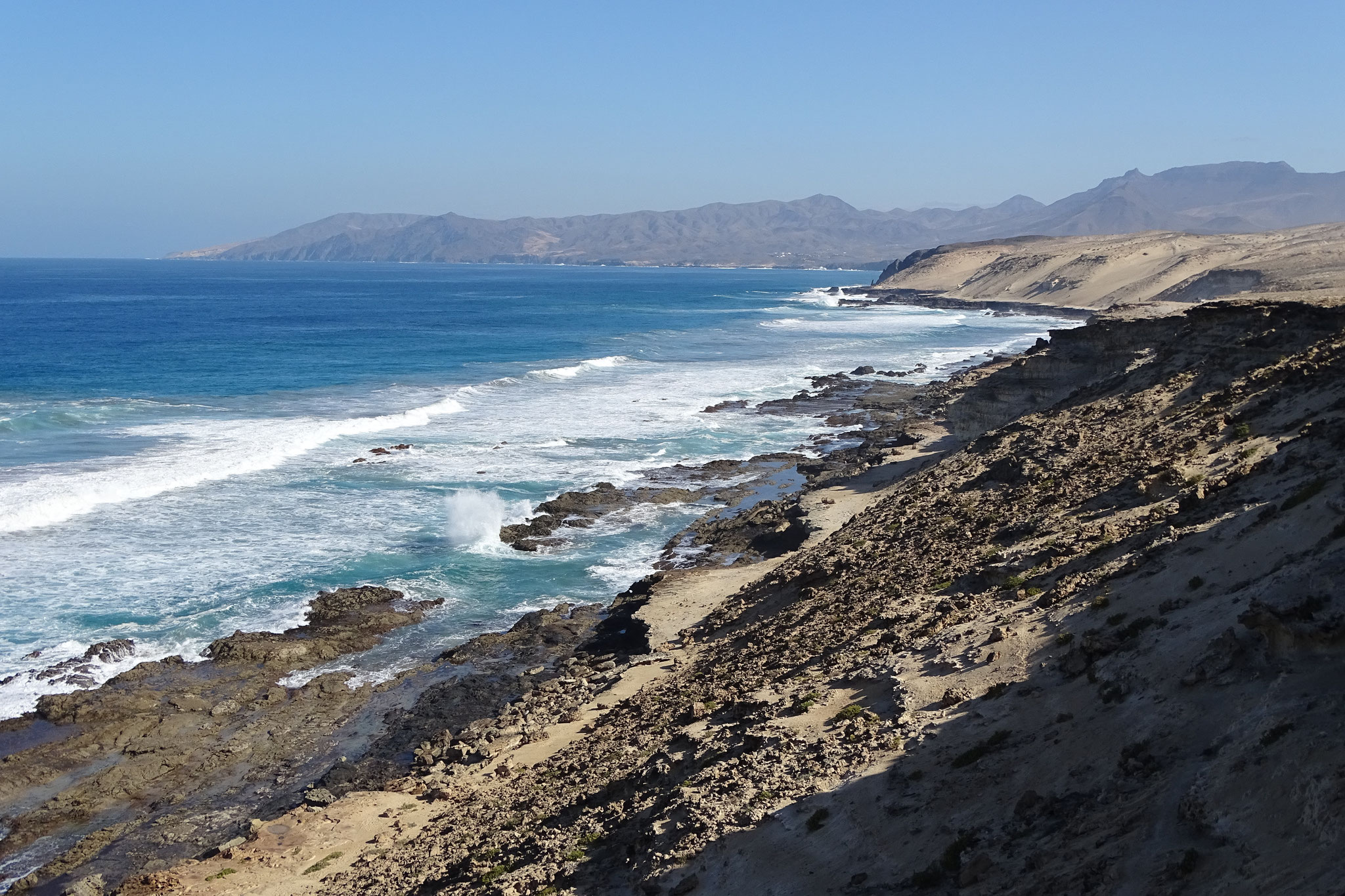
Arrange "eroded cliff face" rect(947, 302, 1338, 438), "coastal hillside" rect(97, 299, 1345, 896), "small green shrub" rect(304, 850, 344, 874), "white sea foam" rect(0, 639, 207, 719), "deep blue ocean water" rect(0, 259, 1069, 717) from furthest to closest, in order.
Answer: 1. "deep blue ocean water" rect(0, 259, 1069, 717)
2. "eroded cliff face" rect(947, 302, 1338, 438)
3. "white sea foam" rect(0, 639, 207, 719)
4. "small green shrub" rect(304, 850, 344, 874)
5. "coastal hillside" rect(97, 299, 1345, 896)

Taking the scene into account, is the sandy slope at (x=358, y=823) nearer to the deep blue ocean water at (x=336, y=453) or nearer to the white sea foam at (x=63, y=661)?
the deep blue ocean water at (x=336, y=453)

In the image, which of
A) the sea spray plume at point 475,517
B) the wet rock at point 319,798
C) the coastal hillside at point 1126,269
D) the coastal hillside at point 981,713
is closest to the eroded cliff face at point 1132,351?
the coastal hillside at point 981,713

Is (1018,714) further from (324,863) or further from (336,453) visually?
(336,453)

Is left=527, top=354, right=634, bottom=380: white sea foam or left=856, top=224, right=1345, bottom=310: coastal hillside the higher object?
left=856, top=224, right=1345, bottom=310: coastal hillside

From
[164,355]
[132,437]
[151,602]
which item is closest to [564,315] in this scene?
[164,355]

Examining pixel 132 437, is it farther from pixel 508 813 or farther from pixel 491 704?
pixel 508 813

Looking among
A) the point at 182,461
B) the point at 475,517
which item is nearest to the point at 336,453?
the point at 182,461

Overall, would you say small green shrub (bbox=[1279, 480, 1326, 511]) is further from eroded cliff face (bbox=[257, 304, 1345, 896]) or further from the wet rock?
the wet rock

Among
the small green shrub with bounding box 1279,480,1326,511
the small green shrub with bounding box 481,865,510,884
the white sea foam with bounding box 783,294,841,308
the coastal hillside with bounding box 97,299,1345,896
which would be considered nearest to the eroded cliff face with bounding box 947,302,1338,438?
the coastal hillside with bounding box 97,299,1345,896
